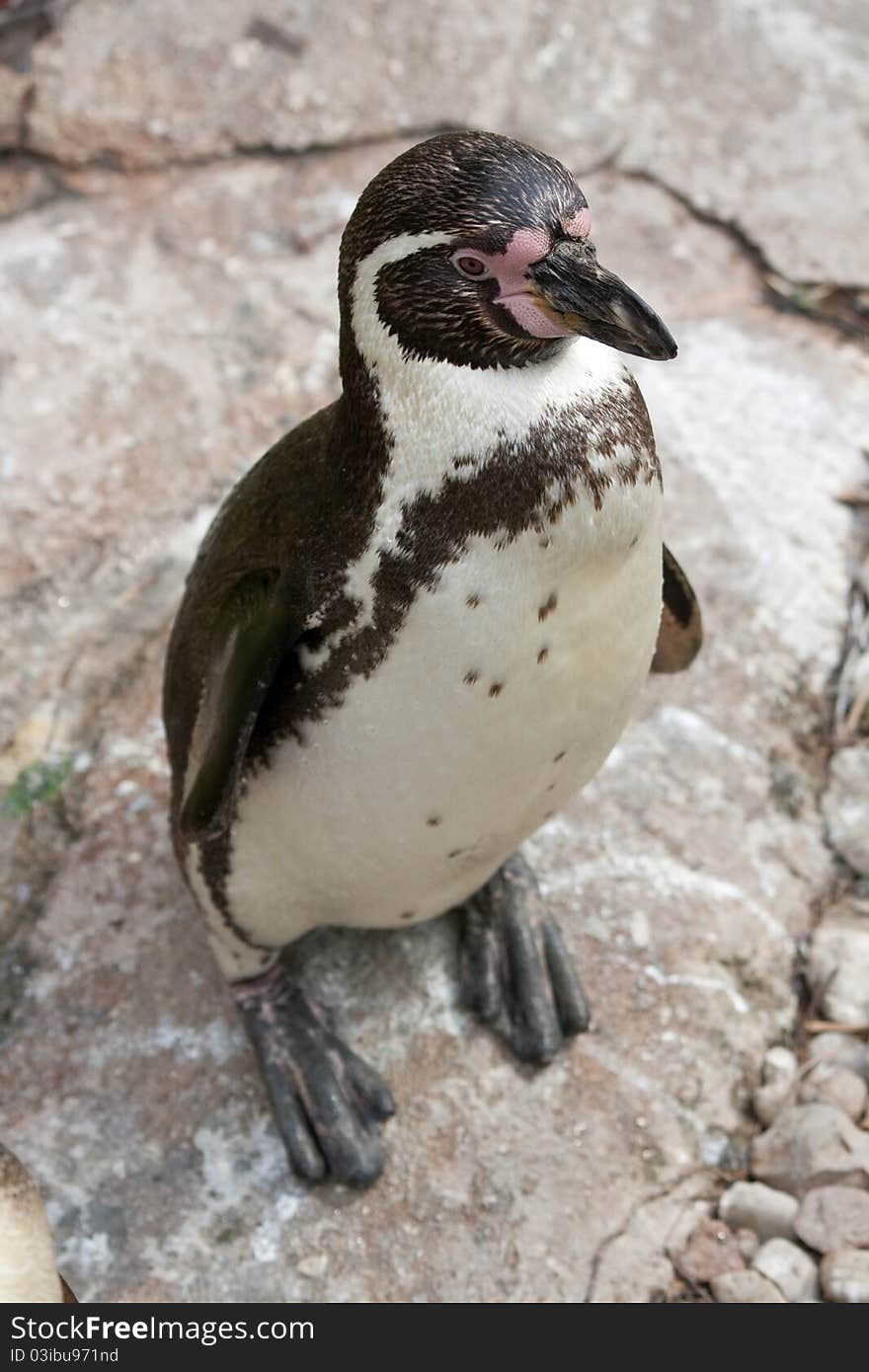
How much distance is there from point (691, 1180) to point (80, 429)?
2.13 meters

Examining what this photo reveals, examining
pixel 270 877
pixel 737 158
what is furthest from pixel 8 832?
pixel 737 158

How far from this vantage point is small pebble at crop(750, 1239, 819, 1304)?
6.86 feet

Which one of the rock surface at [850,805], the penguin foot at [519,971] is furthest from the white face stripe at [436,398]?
the rock surface at [850,805]

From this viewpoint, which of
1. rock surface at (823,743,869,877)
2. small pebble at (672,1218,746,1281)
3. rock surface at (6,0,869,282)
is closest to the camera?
small pebble at (672,1218,746,1281)

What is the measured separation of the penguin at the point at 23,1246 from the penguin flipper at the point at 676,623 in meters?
1.11

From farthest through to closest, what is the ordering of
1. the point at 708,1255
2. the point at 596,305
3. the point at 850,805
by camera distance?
the point at 850,805 → the point at 708,1255 → the point at 596,305

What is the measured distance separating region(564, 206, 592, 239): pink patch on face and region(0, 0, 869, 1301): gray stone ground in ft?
4.15

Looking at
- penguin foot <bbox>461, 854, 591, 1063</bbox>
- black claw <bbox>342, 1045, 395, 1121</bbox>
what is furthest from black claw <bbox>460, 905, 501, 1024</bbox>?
black claw <bbox>342, 1045, 395, 1121</bbox>

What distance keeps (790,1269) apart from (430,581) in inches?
46.0

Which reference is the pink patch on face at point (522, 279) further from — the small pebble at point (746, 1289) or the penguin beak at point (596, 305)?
the small pebble at point (746, 1289)

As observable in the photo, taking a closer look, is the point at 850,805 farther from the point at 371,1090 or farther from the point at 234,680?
the point at 234,680

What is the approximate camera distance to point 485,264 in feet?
5.03

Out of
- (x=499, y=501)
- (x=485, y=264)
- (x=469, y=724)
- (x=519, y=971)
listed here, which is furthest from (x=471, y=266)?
(x=519, y=971)

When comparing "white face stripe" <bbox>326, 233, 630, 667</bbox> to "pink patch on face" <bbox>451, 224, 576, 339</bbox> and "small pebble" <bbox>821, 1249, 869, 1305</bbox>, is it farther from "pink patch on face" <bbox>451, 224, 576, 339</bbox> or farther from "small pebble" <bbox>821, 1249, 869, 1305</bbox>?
"small pebble" <bbox>821, 1249, 869, 1305</bbox>
